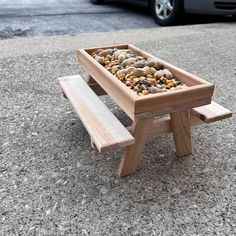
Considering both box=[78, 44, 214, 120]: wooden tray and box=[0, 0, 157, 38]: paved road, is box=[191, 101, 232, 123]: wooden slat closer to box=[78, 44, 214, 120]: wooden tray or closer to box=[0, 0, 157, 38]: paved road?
box=[78, 44, 214, 120]: wooden tray

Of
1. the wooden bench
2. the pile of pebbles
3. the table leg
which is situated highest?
the pile of pebbles

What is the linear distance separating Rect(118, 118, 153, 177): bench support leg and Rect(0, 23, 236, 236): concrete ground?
6 centimetres

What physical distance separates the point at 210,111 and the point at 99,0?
23.2 ft

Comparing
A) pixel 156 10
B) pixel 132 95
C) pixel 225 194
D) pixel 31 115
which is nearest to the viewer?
pixel 132 95

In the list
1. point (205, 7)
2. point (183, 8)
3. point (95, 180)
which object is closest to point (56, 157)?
point (95, 180)

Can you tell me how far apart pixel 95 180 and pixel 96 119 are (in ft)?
1.15

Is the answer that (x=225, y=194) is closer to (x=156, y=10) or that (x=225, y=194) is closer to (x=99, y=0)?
(x=156, y=10)

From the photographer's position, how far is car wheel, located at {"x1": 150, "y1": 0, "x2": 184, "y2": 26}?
559 cm

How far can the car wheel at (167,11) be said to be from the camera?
559 cm

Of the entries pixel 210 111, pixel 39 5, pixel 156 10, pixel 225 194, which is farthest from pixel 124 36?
pixel 39 5

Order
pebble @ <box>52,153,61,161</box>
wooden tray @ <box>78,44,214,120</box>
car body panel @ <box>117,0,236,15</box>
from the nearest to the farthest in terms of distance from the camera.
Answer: wooden tray @ <box>78,44,214,120</box> < pebble @ <box>52,153,61,161</box> < car body panel @ <box>117,0,236,15</box>

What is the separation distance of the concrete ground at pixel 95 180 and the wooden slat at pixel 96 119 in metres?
0.30

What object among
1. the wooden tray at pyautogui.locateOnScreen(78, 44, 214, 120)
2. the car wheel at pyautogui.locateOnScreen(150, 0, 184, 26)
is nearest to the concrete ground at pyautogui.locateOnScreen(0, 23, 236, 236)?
the wooden tray at pyautogui.locateOnScreen(78, 44, 214, 120)

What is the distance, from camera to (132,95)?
1.58 meters
